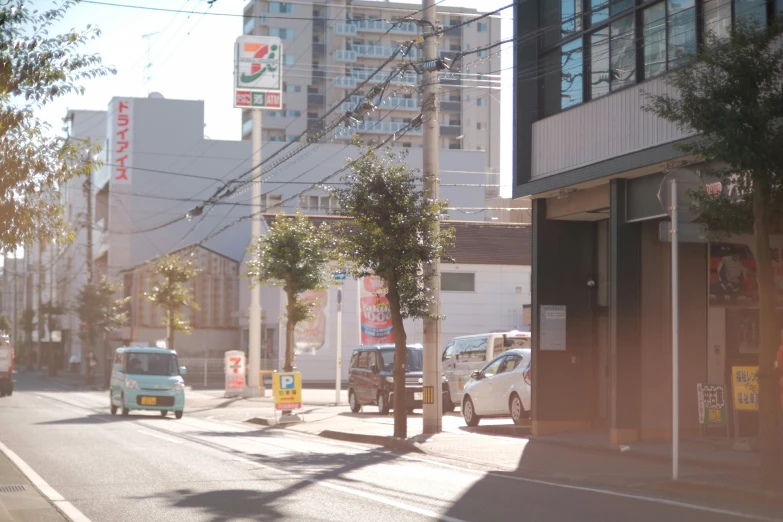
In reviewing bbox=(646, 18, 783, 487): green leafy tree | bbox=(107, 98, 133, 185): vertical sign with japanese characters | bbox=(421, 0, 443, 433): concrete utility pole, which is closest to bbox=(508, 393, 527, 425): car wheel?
bbox=(421, 0, 443, 433): concrete utility pole

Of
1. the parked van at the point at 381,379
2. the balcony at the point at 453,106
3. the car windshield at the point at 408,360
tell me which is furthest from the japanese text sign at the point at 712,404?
the balcony at the point at 453,106

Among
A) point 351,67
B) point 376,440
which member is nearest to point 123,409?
point 376,440

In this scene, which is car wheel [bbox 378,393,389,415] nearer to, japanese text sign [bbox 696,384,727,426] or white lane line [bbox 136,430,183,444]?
white lane line [bbox 136,430,183,444]

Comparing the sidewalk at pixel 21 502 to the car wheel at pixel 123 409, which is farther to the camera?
the car wheel at pixel 123 409

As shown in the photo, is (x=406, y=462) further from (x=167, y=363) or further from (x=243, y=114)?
(x=243, y=114)

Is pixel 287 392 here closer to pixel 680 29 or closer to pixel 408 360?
pixel 408 360

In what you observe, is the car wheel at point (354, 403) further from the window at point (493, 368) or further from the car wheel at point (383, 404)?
the window at point (493, 368)

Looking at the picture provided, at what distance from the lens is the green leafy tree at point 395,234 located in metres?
20.1

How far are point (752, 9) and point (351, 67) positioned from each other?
82.3 m

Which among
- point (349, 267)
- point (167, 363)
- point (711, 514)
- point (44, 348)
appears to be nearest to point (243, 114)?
point (44, 348)

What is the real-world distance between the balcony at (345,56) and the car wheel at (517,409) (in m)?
75.2

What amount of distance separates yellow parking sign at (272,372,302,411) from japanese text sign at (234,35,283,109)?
78.9ft

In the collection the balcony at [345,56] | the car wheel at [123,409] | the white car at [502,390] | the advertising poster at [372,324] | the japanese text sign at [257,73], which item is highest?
the balcony at [345,56]

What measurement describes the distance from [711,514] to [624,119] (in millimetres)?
8887
